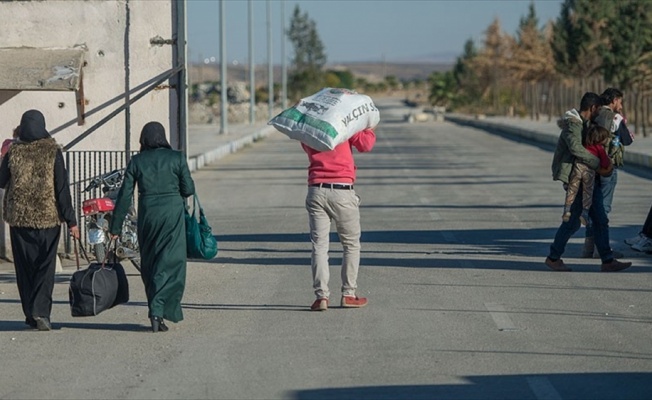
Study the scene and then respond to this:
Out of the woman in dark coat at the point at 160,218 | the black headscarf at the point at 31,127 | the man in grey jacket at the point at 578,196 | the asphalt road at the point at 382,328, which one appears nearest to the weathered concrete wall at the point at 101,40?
the asphalt road at the point at 382,328

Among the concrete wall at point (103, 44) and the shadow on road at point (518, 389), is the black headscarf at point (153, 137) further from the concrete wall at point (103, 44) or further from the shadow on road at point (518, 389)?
the concrete wall at point (103, 44)

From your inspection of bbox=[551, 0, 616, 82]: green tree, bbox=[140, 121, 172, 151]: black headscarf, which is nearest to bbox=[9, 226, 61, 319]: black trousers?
bbox=[140, 121, 172, 151]: black headscarf

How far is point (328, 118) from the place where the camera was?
10250mm

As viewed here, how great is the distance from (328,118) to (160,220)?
5.17ft

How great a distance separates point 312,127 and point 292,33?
93.6 meters

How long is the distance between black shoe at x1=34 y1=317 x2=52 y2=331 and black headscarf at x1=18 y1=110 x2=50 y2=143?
1423 millimetres

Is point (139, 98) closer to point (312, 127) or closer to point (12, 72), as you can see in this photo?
point (12, 72)

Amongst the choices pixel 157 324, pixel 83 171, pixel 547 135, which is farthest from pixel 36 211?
pixel 547 135

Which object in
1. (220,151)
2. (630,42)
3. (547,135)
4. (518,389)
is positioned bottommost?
(547,135)

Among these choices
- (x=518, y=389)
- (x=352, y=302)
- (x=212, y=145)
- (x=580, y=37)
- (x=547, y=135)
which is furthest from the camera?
(x=580, y=37)

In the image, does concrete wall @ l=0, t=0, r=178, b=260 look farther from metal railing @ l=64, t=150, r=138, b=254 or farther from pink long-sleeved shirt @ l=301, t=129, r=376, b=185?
pink long-sleeved shirt @ l=301, t=129, r=376, b=185

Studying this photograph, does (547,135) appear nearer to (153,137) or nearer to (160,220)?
(153,137)

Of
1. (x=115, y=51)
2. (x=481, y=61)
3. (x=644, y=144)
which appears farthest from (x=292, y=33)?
(x=115, y=51)

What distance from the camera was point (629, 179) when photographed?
1038 inches
